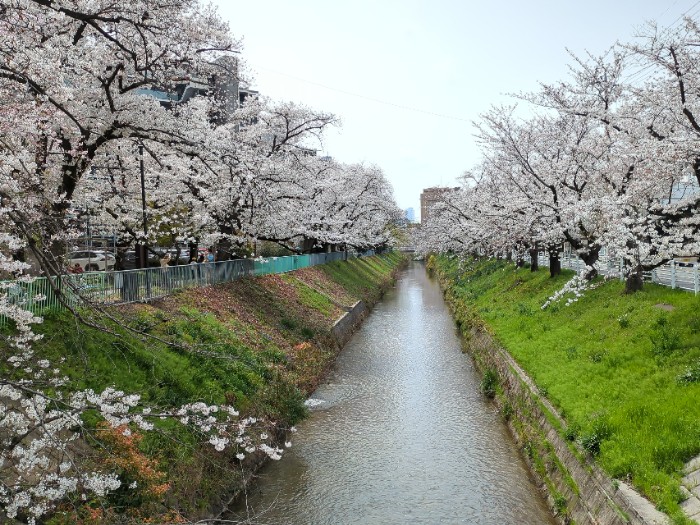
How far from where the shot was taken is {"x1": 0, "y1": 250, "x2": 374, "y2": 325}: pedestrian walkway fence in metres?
9.03

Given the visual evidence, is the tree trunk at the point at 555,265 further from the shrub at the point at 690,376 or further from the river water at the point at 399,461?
the shrub at the point at 690,376

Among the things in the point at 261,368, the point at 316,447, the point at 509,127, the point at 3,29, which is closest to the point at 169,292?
the point at 261,368

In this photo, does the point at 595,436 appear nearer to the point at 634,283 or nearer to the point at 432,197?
the point at 634,283

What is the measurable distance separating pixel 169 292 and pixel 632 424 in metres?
13.0

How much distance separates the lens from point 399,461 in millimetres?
11695

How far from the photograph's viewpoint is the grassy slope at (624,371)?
7.89m

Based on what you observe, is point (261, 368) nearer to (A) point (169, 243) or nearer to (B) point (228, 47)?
(B) point (228, 47)

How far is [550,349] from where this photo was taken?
15266mm

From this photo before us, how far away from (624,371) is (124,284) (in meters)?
12.2

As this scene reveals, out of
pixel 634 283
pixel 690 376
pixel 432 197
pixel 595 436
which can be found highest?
pixel 432 197

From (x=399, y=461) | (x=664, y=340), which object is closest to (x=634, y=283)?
(x=664, y=340)

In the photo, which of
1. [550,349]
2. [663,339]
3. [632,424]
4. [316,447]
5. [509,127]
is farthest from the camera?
[509,127]

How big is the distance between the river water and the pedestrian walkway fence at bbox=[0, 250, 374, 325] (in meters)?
4.84

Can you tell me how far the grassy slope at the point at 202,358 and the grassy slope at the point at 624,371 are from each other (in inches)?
232
